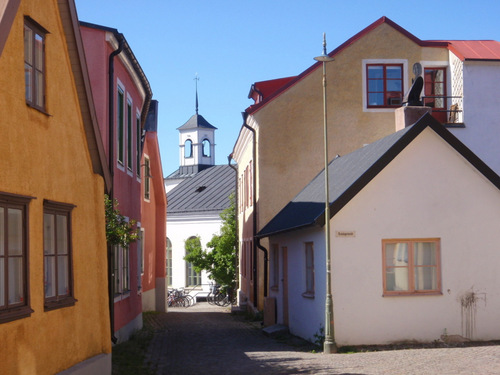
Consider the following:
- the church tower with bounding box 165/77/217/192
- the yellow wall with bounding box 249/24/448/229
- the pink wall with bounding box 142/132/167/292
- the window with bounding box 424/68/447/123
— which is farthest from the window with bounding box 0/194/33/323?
the church tower with bounding box 165/77/217/192

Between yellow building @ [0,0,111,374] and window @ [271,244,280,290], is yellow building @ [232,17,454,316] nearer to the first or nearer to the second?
window @ [271,244,280,290]

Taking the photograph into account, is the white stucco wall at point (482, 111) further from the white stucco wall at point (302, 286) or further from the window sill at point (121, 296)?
the window sill at point (121, 296)

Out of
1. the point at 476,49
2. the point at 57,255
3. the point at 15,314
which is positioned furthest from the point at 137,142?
the point at 15,314

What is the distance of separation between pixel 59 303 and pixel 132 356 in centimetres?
539

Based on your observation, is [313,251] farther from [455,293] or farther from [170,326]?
[170,326]

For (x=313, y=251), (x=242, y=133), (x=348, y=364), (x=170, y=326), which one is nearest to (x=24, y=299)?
(x=348, y=364)

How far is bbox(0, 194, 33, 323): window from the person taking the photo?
892 centimetres

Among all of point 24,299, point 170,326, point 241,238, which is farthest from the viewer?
point 241,238

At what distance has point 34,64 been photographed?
33.5ft

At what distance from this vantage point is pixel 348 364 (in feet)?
45.6

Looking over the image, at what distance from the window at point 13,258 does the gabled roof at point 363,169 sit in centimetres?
793

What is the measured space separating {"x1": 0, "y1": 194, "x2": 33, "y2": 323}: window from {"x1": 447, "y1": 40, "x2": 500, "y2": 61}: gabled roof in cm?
2034

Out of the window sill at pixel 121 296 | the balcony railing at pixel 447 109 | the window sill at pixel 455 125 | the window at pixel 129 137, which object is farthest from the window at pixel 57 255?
the window sill at pixel 455 125

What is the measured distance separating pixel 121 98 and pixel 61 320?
30.1 ft
